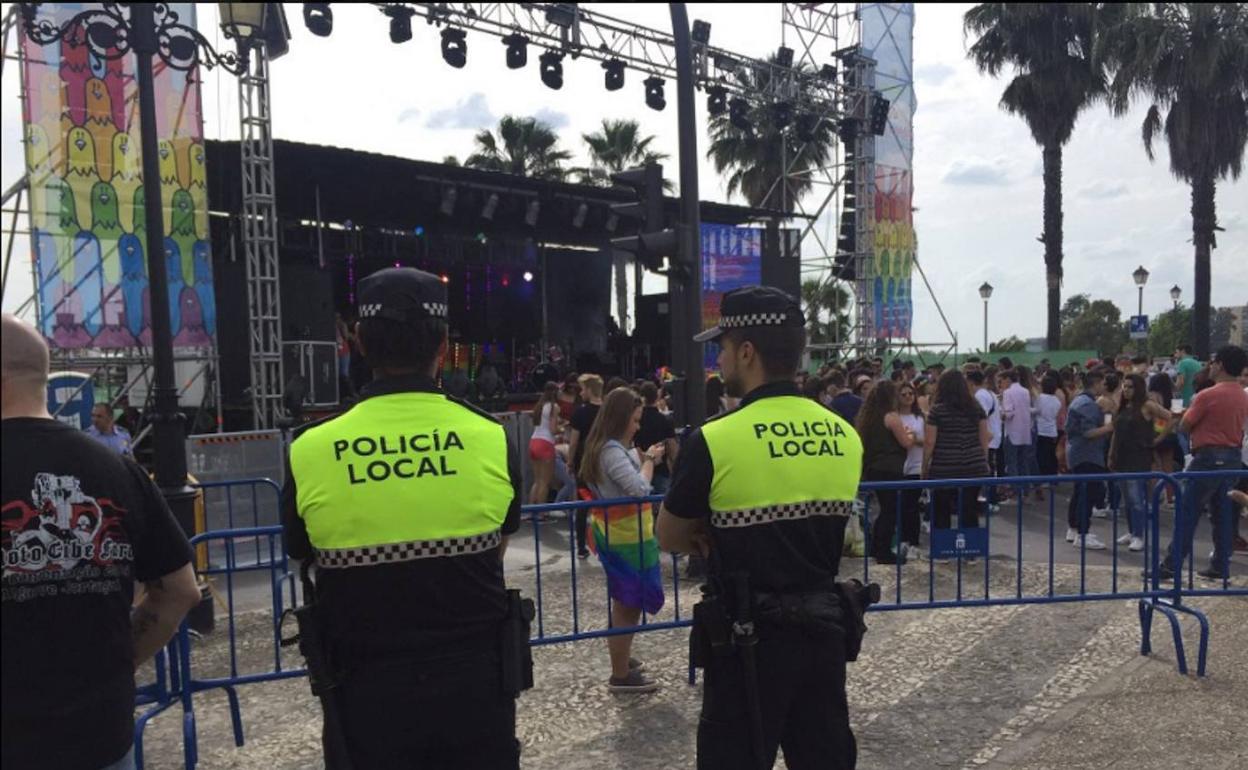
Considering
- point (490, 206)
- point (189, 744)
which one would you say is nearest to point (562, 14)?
point (490, 206)

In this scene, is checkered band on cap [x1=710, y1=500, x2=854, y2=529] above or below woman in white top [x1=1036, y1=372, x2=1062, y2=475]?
above

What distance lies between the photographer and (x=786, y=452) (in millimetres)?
2719

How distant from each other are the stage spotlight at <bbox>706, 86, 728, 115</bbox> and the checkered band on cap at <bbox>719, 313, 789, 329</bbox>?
635 inches

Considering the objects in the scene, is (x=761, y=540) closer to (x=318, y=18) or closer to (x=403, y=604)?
(x=403, y=604)

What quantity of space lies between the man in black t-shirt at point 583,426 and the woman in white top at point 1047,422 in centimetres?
588

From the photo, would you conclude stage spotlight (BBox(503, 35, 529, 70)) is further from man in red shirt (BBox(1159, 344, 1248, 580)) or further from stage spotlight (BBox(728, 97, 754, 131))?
man in red shirt (BBox(1159, 344, 1248, 580))

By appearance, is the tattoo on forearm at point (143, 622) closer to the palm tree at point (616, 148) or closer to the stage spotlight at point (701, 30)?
the stage spotlight at point (701, 30)

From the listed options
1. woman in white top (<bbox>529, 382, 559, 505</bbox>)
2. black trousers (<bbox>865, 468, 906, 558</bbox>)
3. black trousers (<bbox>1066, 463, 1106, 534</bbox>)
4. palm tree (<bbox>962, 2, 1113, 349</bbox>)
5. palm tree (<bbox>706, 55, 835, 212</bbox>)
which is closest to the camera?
black trousers (<bbox>865, 468, 906, 558</bbox>)

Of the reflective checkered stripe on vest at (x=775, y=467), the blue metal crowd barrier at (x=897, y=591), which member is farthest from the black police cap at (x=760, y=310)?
the blue metal crowd barrier at (x=897, y=591)

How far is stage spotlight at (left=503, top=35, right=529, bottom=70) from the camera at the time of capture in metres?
14.8

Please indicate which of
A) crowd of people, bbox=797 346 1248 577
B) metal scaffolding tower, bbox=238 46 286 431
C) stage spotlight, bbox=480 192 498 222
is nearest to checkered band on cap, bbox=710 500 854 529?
crowd of people, bbox=797 346 1248 577

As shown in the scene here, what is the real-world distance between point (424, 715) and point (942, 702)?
376 centimetres

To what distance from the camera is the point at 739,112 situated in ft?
62.4

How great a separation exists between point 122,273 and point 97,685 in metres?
11.2
